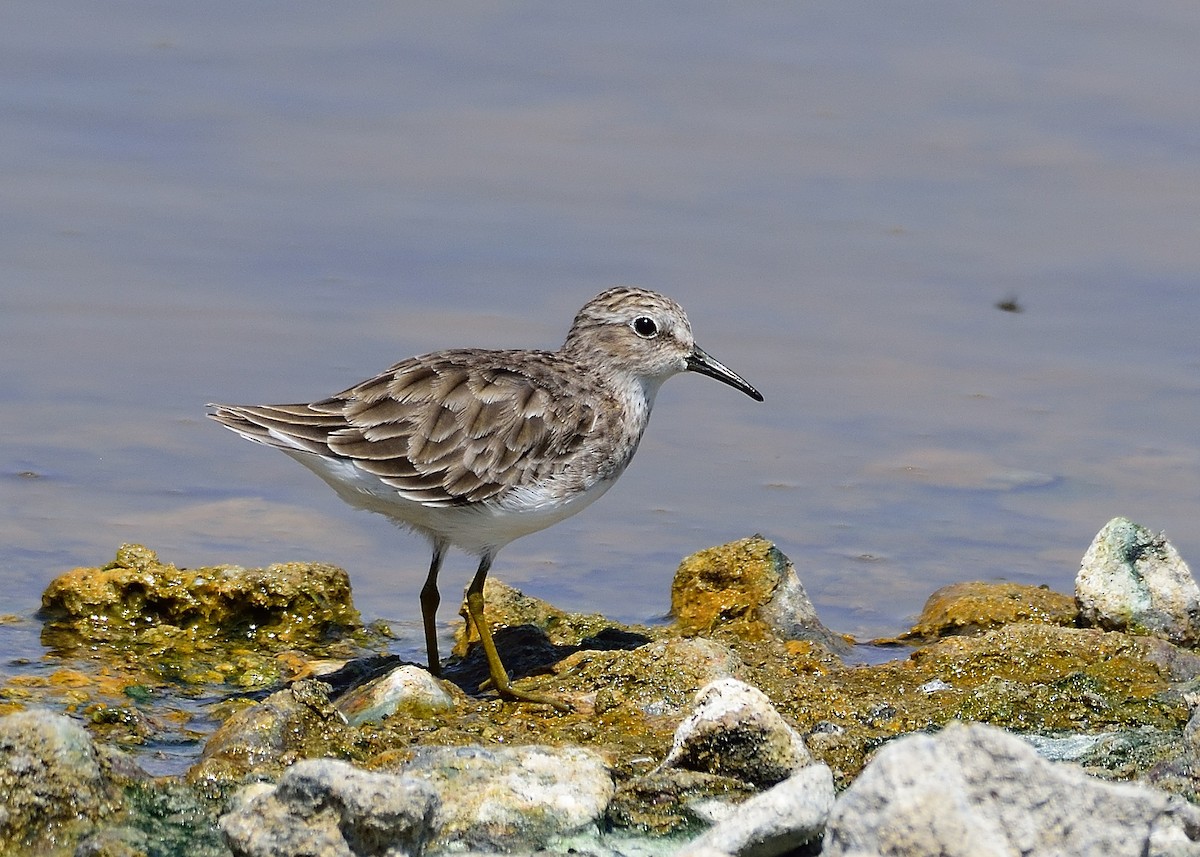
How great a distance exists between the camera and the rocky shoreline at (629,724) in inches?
198

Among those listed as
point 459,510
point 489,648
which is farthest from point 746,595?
point 459,510

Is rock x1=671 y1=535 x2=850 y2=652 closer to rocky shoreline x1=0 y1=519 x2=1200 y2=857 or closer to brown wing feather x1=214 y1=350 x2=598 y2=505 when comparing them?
rocky shoreline x1=0 y1=519 x2=1200 y2=857

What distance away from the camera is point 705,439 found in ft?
37.9

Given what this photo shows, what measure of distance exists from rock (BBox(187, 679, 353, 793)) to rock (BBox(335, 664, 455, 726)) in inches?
17.0

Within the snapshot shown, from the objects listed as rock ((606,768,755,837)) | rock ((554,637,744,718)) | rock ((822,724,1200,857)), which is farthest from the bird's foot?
rock ((822,724,1200,857))

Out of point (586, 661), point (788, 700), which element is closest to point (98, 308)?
point (586, 661)

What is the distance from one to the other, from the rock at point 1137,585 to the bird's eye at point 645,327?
7.71 feet

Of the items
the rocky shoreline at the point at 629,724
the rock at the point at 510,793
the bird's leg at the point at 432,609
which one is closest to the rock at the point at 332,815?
the rocky shoreline at the point at 629,724

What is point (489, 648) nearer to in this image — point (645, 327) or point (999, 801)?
point (645, 327)

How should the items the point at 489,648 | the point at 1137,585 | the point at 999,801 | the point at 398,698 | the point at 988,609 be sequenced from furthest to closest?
the point at 988,609
the point at 1137,585
the point at 489,648
the point at 398,698
the point at 999,801

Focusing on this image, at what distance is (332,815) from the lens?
5.20 m

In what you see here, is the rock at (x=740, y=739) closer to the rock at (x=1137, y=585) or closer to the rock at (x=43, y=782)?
the rock at (x=43, y=782)

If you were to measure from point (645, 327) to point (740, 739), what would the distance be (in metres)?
3.32

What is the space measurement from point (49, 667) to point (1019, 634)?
4.09 m
